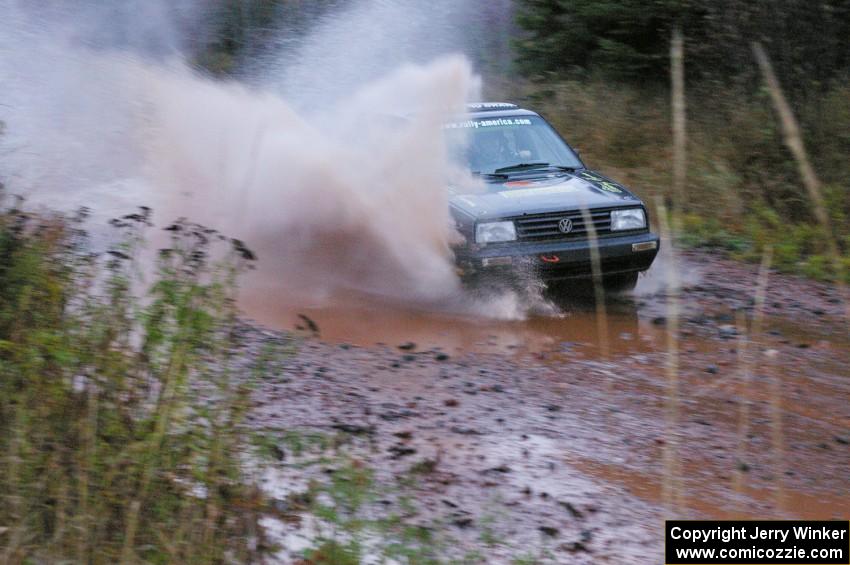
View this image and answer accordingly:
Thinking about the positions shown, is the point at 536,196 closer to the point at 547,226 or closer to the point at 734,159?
the point at 547,226

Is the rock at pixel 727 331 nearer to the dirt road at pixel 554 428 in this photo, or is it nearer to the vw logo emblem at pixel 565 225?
the dirt road at pixel 554 428

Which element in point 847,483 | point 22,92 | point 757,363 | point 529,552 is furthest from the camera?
point 22,92

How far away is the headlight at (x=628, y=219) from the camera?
8.04m

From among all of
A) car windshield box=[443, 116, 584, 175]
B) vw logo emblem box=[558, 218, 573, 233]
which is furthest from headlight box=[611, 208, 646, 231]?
car windshield box=[443, 116, 584, 175]

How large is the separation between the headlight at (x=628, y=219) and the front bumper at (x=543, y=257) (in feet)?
0.37

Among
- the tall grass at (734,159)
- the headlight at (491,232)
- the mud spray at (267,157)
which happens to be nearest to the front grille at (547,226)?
the headlight at (491,232)

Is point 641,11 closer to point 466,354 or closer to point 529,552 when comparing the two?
point 466,354

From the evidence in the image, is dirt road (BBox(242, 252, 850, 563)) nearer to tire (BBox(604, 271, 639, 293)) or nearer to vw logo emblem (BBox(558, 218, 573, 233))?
tire (BBox(604, 271, 639, 293))

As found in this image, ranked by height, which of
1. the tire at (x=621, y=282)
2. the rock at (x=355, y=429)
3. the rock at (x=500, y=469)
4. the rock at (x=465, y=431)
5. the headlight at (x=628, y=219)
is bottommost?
the tire at (x=621, y=282)

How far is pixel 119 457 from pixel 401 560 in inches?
44.7

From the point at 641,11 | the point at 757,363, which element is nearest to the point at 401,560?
the point at 757,363

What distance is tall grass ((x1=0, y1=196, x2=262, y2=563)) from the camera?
3.40 metres

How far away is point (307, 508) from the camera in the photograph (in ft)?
13.5

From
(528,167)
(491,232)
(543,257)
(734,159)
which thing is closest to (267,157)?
(528,167)
